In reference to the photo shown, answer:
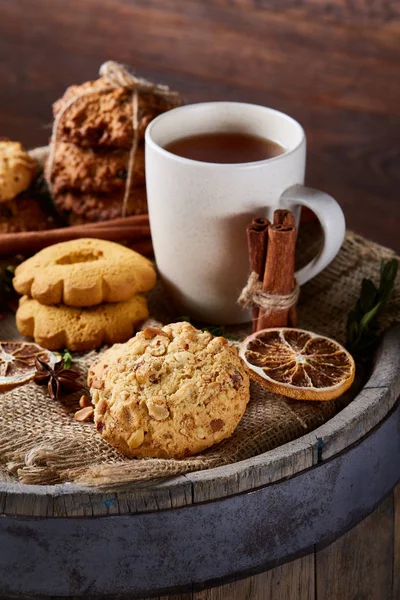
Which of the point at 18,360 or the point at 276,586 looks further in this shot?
the point at 18,360

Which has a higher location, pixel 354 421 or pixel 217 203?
pixel 217 203

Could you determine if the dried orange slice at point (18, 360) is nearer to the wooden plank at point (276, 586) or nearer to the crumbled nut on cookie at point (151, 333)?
the crumbled nut on cookie at point (151, 333)

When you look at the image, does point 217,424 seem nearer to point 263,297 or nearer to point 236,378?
point 236,378

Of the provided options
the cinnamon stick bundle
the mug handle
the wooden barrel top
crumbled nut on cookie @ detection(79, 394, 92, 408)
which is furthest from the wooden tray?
the cinnamon stick bundle

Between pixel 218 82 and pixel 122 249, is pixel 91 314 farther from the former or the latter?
pixel 218 82

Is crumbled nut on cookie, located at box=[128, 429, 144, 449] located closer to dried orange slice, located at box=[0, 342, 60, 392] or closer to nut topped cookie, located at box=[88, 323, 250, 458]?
nut topped cookie, located at box=[88, 323, 250, 458]

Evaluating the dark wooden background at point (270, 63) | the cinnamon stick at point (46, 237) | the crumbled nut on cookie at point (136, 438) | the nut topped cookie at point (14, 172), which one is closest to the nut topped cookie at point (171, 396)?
the crumbled nut on cookie at point (136, 438)

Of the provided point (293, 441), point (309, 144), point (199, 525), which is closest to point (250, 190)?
point (293, 441)

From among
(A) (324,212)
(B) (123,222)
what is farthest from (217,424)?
(B) (123,222)
